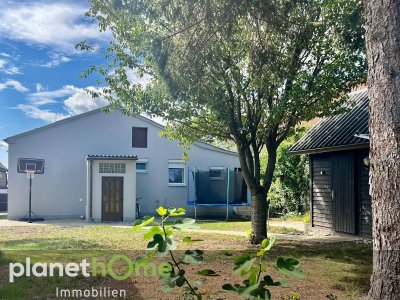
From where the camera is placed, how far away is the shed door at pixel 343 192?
11906 millimetres

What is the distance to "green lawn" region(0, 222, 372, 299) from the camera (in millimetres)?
5430

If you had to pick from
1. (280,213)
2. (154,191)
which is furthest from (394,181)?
(154,191)

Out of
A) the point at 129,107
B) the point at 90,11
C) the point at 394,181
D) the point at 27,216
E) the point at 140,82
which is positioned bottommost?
the point at 27,216

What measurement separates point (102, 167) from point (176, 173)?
436 cm

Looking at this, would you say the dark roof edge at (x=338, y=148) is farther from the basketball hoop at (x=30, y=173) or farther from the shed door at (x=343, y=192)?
the basketball hoop at (x=30, y=173)

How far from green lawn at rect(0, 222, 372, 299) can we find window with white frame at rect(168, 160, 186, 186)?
9.14m

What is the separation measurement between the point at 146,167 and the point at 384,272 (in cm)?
1853

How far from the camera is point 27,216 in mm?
19562

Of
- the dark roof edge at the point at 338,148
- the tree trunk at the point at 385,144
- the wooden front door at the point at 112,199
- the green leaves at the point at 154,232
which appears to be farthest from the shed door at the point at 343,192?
the green leaves at the point at 154,232

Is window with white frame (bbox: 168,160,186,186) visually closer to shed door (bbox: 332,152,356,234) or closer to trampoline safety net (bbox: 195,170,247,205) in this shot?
trampoline safety net (bbox: 195,170,247,205)

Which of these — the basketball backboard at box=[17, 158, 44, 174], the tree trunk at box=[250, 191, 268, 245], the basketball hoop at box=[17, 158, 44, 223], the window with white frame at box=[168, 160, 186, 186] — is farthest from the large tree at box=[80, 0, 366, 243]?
the window with white frame at box=[168, 160, 186, 186]

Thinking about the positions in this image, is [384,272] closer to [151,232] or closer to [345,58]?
[151,232]

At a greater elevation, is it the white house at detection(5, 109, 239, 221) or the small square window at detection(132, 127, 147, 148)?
the small square window at detection(132, 127, 147, 148)

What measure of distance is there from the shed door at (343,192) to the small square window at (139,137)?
37.1ft
